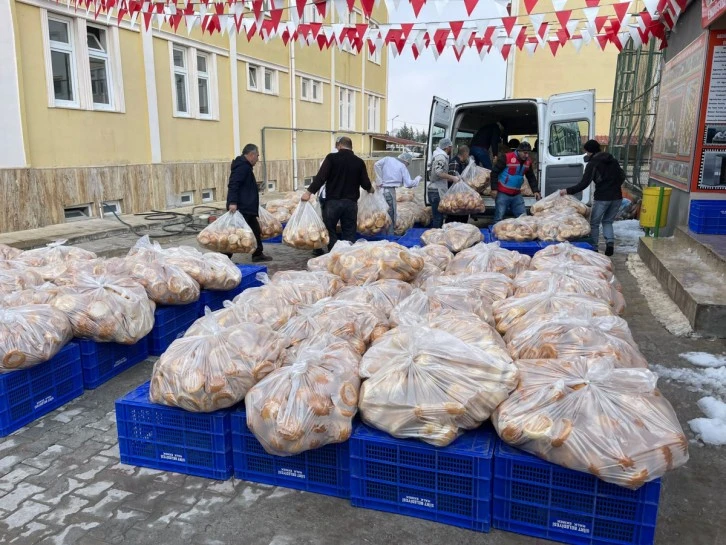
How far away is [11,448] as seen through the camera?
315 cm

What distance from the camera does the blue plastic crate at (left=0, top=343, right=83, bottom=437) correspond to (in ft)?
10.7

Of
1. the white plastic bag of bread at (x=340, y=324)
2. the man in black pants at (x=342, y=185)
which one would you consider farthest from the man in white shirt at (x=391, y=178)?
the white plastic bag of bread at (x=340, y=324)

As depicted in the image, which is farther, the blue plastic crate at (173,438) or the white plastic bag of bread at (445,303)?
the white plastic bag of bread at (445,303)

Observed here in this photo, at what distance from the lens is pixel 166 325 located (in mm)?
4535

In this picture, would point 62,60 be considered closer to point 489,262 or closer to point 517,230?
point 517,230

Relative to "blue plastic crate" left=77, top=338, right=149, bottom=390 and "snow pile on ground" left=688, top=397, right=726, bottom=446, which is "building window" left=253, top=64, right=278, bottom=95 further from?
"snow pile on ground" left=688, top=397, right=726, bottom=446

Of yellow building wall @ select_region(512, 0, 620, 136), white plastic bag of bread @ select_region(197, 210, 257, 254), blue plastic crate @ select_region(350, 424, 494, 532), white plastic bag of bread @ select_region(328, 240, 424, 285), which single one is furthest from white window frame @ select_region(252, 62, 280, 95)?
blue plastic crate @ select_region(350, 424, 494, 532)

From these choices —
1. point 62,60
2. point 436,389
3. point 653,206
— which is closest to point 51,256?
point 436,389

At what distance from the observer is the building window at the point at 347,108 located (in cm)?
2220

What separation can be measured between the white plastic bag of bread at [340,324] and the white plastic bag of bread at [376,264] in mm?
957

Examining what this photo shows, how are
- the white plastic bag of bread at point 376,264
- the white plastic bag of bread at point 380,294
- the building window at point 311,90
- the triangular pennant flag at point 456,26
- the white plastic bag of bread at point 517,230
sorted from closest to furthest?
the white plastic bag of bread at point 380,294 < the white plastic bag of bread at point 376,264 < the white plastic bag of bread at point 517,230 < the triangular pennant flag at point 456,26 < the building window at point 311,90

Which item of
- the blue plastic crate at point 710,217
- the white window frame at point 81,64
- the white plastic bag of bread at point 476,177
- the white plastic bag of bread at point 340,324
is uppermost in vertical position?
the white window frame at point 81,64

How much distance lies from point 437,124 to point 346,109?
551 inches

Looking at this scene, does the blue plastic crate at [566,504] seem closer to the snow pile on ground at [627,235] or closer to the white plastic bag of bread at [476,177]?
the snow pile on ground at [627,235]
